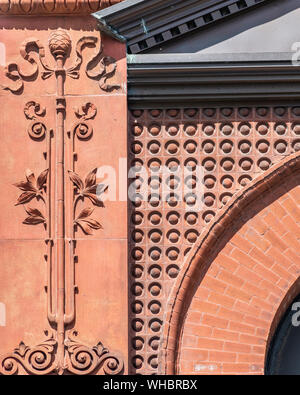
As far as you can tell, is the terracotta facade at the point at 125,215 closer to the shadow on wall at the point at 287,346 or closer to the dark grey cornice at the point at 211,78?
the dark grey cornice at the point at 211,78

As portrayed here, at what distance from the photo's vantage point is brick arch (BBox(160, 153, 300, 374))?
989 centimetres

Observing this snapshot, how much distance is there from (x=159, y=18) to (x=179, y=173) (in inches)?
50.0

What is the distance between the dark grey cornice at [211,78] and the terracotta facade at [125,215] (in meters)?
0.07

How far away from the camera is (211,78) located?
10227 millimetres

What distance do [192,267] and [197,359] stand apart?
72 centimetres

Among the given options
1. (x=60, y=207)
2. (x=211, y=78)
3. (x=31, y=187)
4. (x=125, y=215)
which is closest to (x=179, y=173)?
(x=125, y=215)

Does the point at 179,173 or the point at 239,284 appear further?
the point at 179,173

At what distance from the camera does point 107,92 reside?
10.2m

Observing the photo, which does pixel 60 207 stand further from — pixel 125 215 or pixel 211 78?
pixel 211 78

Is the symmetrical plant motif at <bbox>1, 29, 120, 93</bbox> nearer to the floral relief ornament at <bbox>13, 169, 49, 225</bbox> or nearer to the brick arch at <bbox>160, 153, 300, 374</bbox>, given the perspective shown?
the floral relief ornament at <bbox>13, 169, 49, 225</bbox>

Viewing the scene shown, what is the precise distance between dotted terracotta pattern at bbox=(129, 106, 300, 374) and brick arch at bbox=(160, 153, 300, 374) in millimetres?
113

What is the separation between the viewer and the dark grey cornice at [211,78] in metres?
10.2

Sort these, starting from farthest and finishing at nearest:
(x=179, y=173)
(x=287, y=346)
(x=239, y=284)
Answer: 1. (x=287, y=346)
2. (x=179, y=173)
3. (x=239, y=284)

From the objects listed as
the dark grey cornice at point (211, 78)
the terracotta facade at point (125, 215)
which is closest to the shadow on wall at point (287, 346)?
the terracotta facade at point (125, 215)
